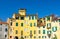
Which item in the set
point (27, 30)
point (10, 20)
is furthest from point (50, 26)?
point (10, 20)

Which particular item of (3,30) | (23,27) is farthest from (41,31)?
(3,30)

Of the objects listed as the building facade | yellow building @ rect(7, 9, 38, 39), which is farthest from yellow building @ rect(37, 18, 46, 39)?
the building facade

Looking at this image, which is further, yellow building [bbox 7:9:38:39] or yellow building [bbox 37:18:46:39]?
yellow building [bbox 7:9:38:39]

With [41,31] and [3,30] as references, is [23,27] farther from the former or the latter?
[3,30]

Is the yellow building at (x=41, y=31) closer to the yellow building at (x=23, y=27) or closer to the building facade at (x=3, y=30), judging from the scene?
the yellow building at (x=23, y=27)

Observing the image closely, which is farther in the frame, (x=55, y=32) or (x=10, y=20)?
(x=10, y=20)

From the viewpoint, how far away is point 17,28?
102 meters

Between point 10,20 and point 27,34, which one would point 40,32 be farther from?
point 10,20

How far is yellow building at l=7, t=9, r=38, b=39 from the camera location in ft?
334

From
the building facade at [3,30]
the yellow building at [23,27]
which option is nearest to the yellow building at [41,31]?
the yellow building at [23,27]

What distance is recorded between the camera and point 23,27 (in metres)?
102

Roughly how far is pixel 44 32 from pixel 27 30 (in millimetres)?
7203

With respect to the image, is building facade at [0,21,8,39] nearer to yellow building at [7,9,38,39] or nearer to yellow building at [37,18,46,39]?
yellow building at [7,9,38,39]

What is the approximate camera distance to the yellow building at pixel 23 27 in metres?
102
